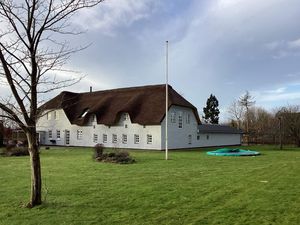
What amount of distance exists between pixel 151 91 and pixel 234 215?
1577 inches

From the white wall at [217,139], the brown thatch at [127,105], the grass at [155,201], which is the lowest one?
the grass at [155,201]

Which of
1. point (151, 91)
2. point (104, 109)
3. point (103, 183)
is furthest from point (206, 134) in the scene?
point (103, 183)

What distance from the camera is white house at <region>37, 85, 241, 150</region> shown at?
44084 millimetres

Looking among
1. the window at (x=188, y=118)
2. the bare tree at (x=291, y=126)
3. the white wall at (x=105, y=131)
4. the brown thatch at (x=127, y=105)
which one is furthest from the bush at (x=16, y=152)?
the bare tree at (x=291, y=126)

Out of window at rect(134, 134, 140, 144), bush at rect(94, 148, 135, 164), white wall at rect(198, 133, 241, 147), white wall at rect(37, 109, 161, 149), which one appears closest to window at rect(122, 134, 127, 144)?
white wall at rect(37, 109, 161, 149)

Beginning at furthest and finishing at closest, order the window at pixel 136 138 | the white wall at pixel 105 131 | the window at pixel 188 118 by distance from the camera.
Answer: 1. the window at pixel 188 118
2. the window at pixel 136 138
3. the white wall at pixel 105 131

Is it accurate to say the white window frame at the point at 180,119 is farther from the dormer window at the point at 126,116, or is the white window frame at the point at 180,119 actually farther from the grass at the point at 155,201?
the grass at the point at 155,201

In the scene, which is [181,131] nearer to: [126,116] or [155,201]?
[126,116]

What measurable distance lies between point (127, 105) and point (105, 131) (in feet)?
16.3

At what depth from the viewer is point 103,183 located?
12.6 metres

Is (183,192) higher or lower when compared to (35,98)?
lower

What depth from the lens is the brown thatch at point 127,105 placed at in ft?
144

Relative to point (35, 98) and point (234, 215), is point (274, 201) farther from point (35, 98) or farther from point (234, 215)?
point (35, 98)

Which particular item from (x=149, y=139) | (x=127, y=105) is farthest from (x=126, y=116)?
(x=149, y=139)
